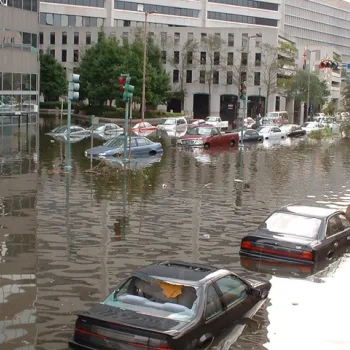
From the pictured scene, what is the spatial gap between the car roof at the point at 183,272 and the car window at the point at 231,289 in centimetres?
14

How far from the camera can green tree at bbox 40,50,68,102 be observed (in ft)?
267

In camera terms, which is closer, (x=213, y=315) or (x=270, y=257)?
(x=213, y=315)

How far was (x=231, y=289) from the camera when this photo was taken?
9.67 metres

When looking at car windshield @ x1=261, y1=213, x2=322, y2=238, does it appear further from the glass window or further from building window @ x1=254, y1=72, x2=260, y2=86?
building window @ x1=254, y1=72, x2=260, y2=86

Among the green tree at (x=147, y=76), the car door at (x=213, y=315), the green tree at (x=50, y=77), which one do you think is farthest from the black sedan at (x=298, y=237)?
the green tree at (x=50, y=77)

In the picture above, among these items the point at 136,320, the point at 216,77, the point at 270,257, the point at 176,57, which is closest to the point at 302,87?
the point at 216,77

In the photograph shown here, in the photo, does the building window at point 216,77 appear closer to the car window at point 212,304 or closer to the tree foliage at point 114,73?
the tree foliage at point 114,73

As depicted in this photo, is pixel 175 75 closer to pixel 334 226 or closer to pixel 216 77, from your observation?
pixel 216 77

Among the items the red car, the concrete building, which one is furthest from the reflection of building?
the red car

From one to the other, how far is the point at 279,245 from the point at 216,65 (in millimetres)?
80657

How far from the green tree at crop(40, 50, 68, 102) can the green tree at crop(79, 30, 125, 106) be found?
880 cm

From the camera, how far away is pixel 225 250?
14.9 meters

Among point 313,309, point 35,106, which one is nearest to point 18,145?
point 35,106

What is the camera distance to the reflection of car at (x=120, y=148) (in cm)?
3238
